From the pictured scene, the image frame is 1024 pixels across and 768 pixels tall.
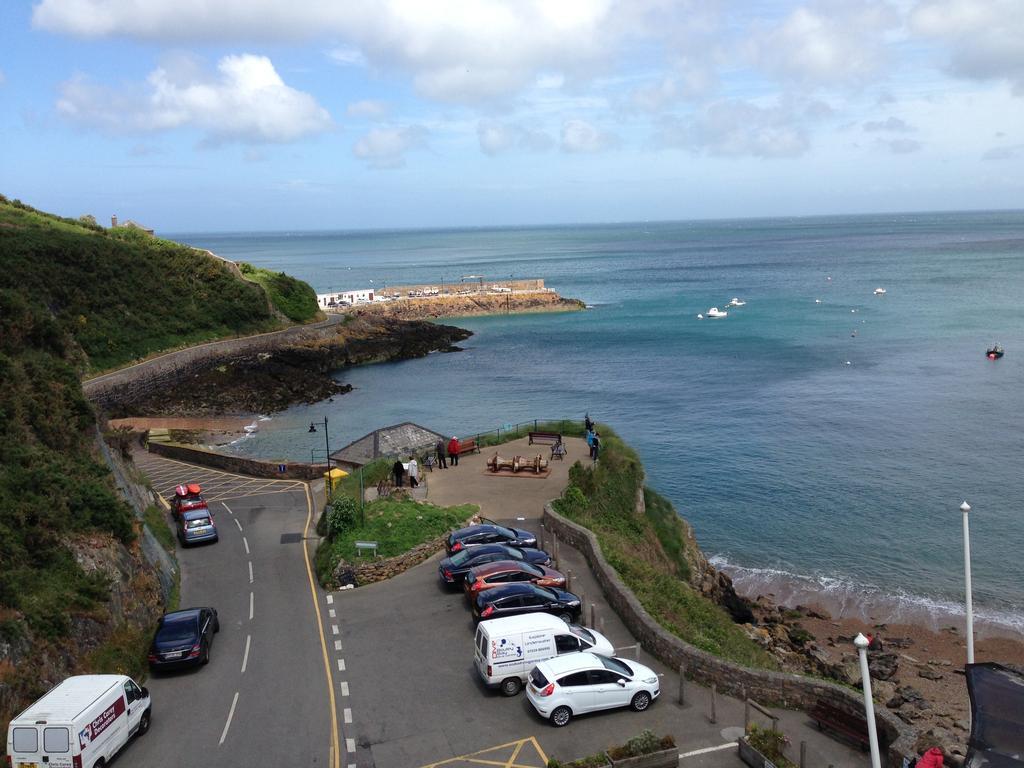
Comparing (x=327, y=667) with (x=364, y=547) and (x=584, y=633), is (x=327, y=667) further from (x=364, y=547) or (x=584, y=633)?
(x=584, y=633)

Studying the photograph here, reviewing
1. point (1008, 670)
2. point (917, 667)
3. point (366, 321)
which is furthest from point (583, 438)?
point (366, 321)

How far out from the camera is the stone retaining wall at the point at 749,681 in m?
14.3

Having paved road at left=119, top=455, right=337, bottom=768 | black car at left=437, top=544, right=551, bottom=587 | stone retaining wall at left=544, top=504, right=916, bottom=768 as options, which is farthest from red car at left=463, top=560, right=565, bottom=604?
paved road at left=119, top=455, right=337, bottom=768

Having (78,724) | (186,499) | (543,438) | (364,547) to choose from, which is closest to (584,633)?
(364,547)

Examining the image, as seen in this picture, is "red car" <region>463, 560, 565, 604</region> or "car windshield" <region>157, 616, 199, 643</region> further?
"red car" <region>463, 560, 565, 604</region>

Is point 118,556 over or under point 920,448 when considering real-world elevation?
over

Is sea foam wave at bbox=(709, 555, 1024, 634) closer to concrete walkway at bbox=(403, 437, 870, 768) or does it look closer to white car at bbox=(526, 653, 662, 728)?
concrete walkway at bbox=(403, 437, 870, 768)

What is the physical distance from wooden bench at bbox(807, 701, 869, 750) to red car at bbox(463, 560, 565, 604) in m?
7.00

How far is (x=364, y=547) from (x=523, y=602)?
19.1 ft

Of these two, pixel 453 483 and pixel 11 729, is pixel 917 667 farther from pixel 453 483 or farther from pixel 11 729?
pixel 11 729

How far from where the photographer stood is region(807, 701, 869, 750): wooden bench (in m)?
14.6

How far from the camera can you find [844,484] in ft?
134

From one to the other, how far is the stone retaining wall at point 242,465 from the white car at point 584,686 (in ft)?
72.7

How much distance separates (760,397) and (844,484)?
66.3ft
